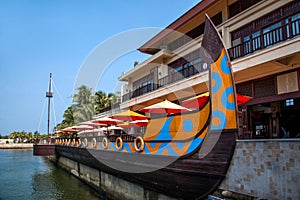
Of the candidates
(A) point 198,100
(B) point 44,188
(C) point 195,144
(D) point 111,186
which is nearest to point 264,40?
(A) point 198,100

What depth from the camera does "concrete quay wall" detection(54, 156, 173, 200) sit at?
8.80 meters

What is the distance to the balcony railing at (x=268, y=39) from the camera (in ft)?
27.9

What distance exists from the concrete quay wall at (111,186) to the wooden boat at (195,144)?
330mm

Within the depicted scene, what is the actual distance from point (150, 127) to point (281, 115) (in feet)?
16.7

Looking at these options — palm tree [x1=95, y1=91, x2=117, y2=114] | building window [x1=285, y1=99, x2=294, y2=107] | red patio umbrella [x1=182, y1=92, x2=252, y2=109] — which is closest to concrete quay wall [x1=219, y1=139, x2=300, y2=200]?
red patio umbrella [x1=182, y1=92, x2=252, y2=109]

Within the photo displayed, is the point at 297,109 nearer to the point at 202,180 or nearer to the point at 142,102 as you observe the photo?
the point at 202,180

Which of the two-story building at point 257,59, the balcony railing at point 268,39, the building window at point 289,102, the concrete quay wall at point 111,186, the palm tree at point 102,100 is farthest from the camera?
the palm tree at point 102,100

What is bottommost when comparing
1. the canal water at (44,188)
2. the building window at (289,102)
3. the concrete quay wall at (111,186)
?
the canal water at (44,188)

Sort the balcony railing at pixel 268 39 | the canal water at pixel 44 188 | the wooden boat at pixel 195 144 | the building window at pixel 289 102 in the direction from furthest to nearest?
1. the canal water at pixel 44 188
2. the building window at pixel 289 102
3. the balcony railing at pixel 268 39
4. the wooden boat at pixel 195 144

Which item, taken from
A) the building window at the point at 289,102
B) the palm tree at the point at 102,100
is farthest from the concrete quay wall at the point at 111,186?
the palm tree at the point at 102,100

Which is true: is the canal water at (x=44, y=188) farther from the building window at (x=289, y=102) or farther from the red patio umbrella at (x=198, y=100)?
the building window at (x=289, y=102)

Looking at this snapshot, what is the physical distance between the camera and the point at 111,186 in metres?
11.7

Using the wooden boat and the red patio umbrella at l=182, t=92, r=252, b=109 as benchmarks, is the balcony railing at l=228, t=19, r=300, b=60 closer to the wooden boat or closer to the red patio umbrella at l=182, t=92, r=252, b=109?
the red patio umbrella at l=182, t=92, r=252, b=109

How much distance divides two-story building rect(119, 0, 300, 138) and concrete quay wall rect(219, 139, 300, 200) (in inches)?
153
